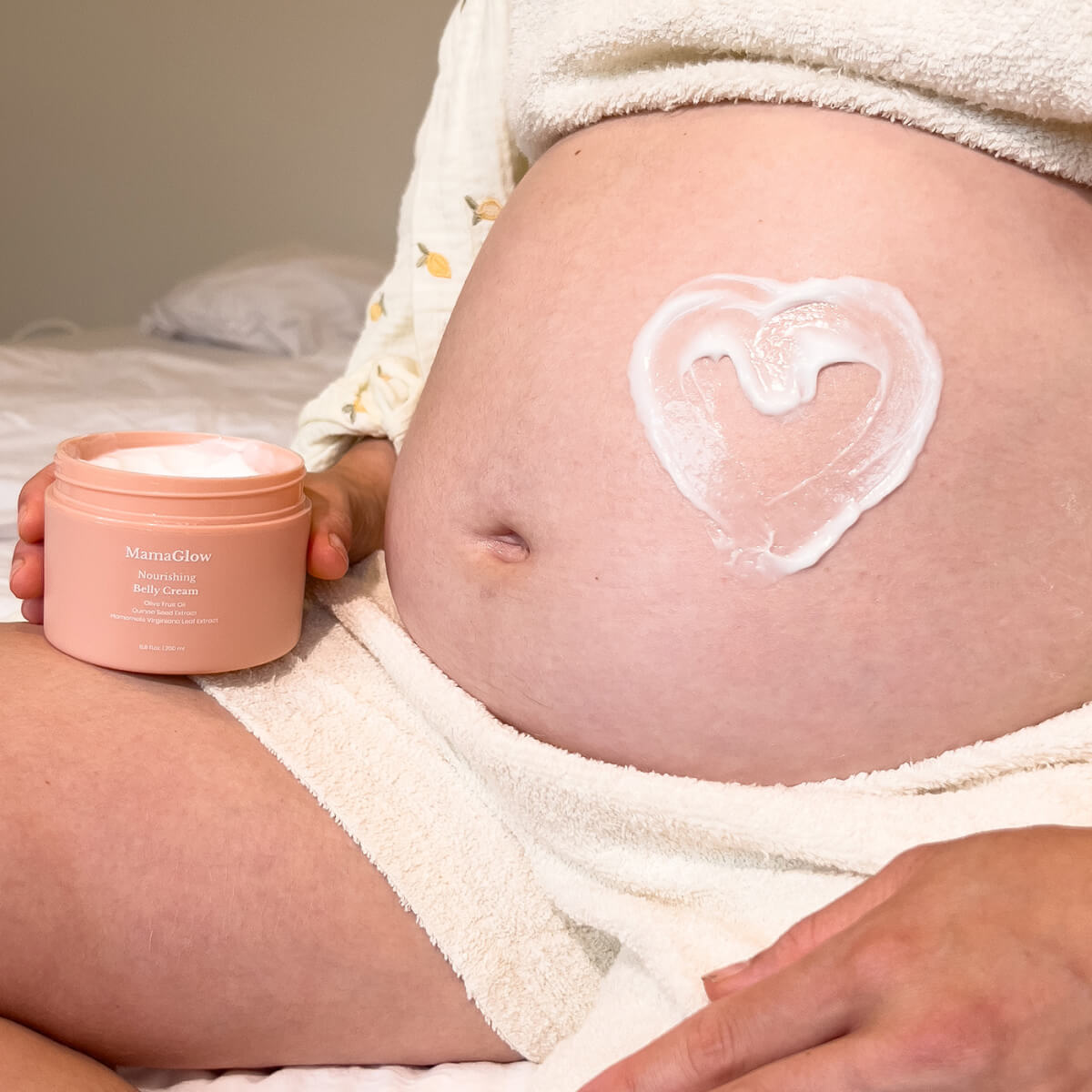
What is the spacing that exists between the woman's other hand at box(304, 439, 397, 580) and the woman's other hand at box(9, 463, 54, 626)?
0.52 ft

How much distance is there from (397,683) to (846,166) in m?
0.39

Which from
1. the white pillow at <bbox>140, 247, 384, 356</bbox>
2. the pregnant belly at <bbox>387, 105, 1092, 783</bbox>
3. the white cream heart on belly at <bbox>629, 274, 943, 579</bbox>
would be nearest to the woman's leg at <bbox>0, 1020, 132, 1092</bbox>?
the pregnant belly at <bbox>387, 105, 1092, 783</bbox>

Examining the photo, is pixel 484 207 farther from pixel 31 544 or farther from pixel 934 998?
pixel 934 998

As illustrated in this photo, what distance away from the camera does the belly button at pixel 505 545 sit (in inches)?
25.5

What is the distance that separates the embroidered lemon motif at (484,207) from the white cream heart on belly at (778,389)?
1.12 ft

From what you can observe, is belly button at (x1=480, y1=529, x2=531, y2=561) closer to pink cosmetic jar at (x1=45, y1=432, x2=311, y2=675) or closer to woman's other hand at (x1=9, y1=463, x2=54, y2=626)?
pink cosmetic jar at (x1=45, y1=432, x2=311, y2=675)

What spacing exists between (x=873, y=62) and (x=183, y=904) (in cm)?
58

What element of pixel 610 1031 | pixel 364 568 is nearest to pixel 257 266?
pixel 364 568

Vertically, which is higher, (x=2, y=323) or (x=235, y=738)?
(x=235, y=738)

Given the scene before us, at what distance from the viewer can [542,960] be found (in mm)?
626

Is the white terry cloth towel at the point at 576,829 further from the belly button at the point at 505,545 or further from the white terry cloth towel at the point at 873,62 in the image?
the white terry cloth towel at the point at 873,62

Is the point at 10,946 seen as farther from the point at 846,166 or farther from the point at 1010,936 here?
the point at 846,166

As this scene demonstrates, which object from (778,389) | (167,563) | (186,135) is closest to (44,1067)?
(167,563)

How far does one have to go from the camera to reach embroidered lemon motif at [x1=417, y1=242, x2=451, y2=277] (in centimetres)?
90
